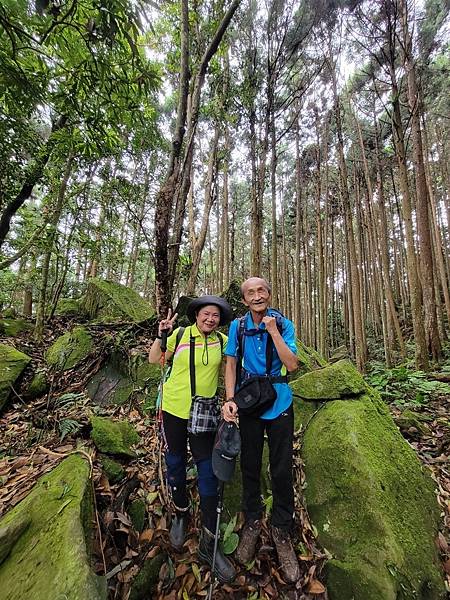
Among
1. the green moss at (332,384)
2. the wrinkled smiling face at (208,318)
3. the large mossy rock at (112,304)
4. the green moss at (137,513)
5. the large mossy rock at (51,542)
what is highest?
the large mossy rock at (112,304)

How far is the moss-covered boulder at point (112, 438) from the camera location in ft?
9.20

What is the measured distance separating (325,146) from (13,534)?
47.8 ft

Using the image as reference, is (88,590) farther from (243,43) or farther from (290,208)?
(290,208)

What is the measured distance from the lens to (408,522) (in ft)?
7.68

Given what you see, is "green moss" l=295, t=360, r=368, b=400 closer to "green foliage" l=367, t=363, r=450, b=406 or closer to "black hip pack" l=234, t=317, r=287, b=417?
"black hip pack" l=234, t=317, r=287, b=417

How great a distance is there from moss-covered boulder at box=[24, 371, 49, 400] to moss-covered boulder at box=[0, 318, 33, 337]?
2.85m

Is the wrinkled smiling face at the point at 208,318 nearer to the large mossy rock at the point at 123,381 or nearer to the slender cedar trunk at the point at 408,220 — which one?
the large mossy rock at the point at 123,381

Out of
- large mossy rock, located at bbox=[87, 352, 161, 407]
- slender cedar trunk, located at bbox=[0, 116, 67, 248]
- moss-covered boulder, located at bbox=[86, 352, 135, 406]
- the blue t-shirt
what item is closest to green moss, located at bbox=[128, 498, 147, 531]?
the blue t-shirt

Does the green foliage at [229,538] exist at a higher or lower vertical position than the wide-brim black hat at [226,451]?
lower

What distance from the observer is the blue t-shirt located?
2.29 meters

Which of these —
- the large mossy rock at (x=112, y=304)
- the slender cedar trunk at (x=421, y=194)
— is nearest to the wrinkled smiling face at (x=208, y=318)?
the large mossy rock at (x=112, y=304)

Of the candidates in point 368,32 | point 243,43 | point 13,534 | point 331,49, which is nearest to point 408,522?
point 13,534

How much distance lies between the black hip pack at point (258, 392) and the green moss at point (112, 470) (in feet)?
4.29

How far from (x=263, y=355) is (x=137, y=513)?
171cm
